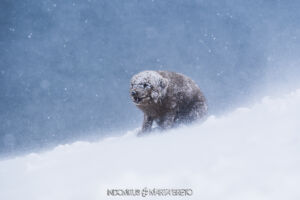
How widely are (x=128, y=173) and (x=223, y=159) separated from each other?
0.57 meters

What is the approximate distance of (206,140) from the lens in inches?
79.7

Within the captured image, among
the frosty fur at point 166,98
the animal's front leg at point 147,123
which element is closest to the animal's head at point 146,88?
the frosty fur at point 166,98

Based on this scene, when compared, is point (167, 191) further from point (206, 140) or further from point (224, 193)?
point (206, 140)

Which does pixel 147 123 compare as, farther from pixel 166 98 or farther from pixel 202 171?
pixel 202 171

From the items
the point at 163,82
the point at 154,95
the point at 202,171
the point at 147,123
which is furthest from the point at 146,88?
the point at 202,171

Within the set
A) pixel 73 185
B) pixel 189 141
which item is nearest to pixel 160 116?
pixel 189 141

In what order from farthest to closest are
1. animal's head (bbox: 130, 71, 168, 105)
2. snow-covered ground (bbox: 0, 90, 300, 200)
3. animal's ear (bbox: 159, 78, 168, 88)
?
1. animal's ear (bbox: 159, 78, 168, 88)
2. animal's head (bbox: 130, 71, 168, 105)
3. snow-covered ground (bbox: 0, 90, 300, 200)

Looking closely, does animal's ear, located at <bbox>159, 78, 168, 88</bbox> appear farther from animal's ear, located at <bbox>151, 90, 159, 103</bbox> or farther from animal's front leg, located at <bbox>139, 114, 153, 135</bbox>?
animal's front leg, located at <bbox>139, 114, 153, 135</bbox>

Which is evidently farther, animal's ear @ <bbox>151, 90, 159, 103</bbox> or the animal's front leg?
the animal's front leg

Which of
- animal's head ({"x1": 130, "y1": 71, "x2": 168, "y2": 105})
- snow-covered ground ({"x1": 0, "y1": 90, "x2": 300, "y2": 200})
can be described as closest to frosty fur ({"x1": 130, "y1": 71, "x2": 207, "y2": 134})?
animal's head ({"x1": 130, "y1": 71, "x2": 168, "y2": 105})

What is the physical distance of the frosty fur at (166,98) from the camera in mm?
3658

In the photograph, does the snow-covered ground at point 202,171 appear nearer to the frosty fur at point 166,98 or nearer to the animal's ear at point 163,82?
the frosty fur at point 166,98

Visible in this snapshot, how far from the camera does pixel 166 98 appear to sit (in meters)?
3.92

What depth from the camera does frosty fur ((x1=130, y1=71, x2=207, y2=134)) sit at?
3.66m
